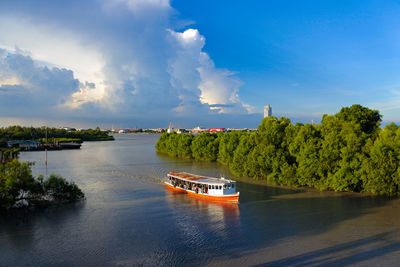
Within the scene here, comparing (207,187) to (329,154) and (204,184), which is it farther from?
(329,154)

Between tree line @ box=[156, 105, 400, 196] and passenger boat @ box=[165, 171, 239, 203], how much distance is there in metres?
10.3

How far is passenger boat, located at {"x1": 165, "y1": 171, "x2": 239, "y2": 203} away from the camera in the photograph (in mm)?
31644

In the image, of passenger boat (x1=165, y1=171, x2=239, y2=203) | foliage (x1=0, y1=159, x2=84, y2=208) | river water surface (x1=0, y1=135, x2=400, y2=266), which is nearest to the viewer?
river water surface (x1=0, y1=135, x2=400, y2=266)

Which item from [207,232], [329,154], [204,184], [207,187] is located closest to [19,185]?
[207,232]

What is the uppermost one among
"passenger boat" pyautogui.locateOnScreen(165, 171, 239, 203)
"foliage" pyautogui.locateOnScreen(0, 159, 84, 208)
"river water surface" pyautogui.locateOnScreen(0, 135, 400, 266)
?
"foliage" pyautogui.locateOnScreen(0, 159, 84, 208)

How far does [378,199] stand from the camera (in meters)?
32.7

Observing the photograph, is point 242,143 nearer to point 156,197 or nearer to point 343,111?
point 343,111

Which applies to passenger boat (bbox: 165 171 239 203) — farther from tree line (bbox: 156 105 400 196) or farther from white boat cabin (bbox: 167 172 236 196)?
tree line (bbox: 156 105 400 196)

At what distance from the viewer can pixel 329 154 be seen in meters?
36.5

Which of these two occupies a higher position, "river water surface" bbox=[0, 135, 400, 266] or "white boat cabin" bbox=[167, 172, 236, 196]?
"white boat cabin" bbox=[167, 172, 236, 196]

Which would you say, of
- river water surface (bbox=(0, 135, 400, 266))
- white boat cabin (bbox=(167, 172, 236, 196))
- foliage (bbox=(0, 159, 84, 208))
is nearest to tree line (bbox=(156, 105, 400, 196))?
river water surface (bbox=(0, 135, 400, 266))

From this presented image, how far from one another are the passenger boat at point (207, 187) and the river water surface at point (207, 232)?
0.97 metres

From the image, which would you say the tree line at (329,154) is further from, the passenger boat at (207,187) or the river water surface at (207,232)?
the passenger boat at (207,187)

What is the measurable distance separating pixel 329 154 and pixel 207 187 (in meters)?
16.2
